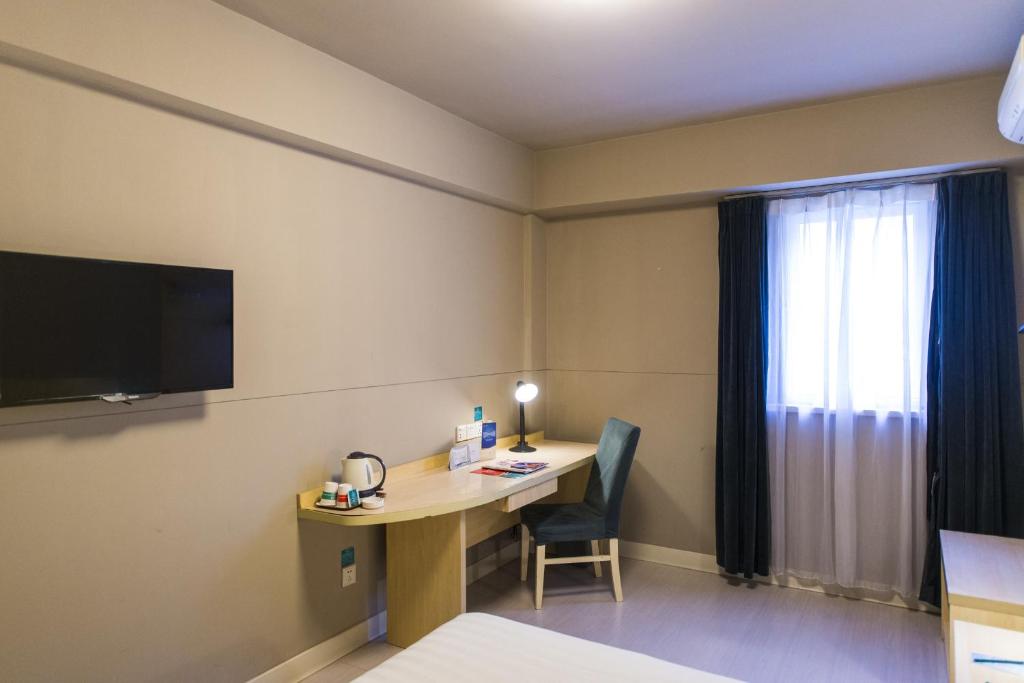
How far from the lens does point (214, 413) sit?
2.43 meters

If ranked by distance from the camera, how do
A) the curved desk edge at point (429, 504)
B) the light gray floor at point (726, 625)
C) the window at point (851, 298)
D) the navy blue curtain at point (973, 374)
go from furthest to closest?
the window at point (851, 298) → the navy blue curtain at point (973, 374) → the light gray floor at point (726, 625) → the curved desk edge at point (429, 504)

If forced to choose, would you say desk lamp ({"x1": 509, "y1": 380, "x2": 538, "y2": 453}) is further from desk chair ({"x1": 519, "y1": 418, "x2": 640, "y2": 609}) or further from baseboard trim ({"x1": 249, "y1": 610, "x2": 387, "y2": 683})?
baseboard trim ({"x1": 249, "y1": 610, "x2": 387, "y2": 683})

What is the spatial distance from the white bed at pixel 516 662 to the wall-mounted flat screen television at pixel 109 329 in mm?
1179

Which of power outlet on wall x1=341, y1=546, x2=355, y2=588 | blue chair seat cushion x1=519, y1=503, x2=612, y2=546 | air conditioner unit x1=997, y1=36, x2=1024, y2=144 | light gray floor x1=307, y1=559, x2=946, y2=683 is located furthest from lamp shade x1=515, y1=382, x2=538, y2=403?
air conditioner unit x1=997, y1=36, x2=1024, y2=144

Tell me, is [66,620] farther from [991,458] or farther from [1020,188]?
[1020,188]

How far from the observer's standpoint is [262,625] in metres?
2.61

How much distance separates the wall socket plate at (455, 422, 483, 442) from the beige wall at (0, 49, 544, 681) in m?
0.12

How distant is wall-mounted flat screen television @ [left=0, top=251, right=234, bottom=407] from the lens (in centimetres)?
182

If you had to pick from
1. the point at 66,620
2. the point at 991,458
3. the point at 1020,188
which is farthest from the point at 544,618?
the point at 1020,188

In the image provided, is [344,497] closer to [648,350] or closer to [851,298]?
[648,350]

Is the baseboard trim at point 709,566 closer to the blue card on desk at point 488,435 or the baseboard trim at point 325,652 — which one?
the blue card on desk at point 488,435

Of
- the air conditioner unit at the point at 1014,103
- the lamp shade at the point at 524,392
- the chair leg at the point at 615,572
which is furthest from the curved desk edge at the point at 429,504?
the air conditioner unit at the point at 1014,103

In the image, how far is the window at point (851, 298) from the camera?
335cm

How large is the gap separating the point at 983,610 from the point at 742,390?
1.72m
